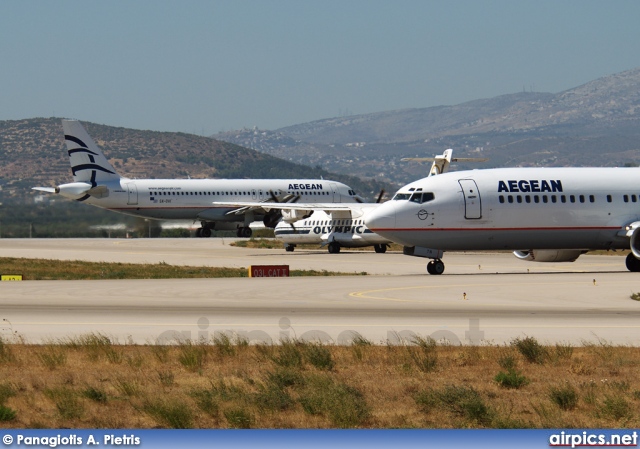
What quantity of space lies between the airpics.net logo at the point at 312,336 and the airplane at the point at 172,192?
64580 millimetres

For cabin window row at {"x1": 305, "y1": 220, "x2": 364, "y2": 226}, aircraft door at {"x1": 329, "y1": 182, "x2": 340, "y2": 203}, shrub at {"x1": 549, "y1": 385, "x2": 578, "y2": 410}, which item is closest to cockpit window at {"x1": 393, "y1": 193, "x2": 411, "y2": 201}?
cabin window row at {"x1": 305, "y1": 220, "x2": 364, "y2": 226}

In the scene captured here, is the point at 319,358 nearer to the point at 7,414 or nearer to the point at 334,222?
the point at 7,414

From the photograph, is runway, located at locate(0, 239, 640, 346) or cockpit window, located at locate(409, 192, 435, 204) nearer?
runway, located at locate(0, 239, 640, 346)

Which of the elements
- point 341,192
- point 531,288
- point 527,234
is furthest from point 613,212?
point 341,192

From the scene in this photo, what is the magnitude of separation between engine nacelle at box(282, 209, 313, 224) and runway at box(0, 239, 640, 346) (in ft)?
79.6

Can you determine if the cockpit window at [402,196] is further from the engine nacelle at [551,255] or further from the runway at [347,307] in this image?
the engine nacelle at [551,255]

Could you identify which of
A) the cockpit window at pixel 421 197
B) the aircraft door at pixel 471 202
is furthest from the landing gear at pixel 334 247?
the aircraft door at pixel 471 202

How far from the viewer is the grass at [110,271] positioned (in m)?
48.3

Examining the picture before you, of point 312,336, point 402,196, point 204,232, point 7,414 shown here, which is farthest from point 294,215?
point 7,414

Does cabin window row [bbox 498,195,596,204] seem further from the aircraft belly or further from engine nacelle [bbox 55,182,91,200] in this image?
engine nacelle [bbox 55,182,91,200]

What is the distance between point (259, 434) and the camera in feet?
35.8

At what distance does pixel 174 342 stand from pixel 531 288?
58.4ft

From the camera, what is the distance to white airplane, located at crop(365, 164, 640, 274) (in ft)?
144

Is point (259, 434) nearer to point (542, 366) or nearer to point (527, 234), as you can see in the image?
point (542, 366)
